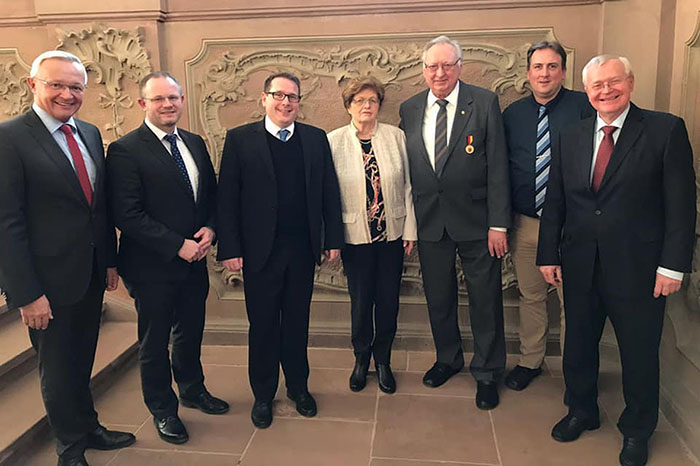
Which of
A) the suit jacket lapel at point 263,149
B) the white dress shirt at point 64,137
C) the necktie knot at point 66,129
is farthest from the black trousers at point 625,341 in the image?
the necktie knot at point 66,129

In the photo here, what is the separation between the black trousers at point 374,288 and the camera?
2.84 m

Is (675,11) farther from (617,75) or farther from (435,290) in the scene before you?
(435,290)

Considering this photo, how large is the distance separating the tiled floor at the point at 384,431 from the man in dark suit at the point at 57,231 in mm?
476

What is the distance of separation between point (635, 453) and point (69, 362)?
2.37 m

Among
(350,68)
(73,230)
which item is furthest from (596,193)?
(73,230)

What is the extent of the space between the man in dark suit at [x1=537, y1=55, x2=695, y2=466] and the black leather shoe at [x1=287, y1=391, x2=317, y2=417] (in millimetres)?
1259

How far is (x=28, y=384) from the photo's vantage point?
2.86 metres

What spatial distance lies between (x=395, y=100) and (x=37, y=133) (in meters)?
2.04

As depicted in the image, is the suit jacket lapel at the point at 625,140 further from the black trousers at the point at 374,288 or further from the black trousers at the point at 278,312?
the black trousers at the point at 278,312

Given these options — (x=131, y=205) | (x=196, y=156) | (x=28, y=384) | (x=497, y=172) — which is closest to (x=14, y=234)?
(x=131, y=205)

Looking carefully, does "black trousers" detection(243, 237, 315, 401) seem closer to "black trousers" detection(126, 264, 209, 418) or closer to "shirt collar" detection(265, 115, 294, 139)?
"black trousers" detection(126, 264, 209, 418)

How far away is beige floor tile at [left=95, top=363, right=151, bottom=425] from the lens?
9.11 ft

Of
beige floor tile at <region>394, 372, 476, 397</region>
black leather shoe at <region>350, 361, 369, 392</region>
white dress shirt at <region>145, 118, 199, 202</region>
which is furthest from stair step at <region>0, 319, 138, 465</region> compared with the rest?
beige floor tile at <region>394, 372, 476, 397</region>

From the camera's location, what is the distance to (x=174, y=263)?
7.91ft
